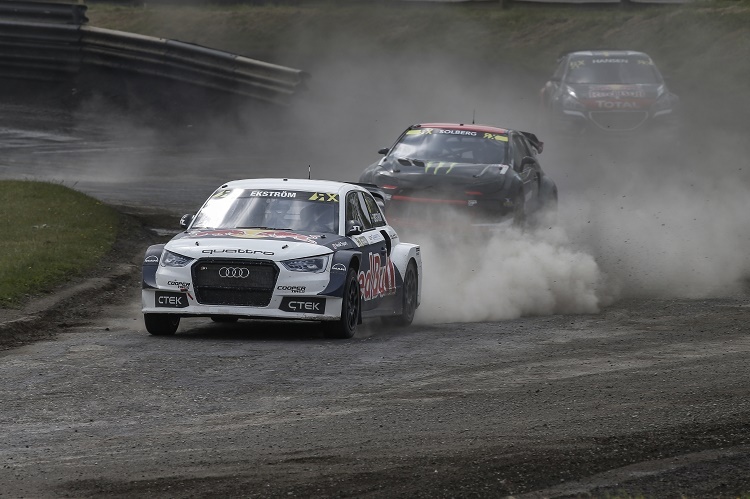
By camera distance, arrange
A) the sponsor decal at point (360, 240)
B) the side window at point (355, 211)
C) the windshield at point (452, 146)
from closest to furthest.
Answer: the sponsor decal at point (360, 240)
the side window at point (355, 211)
the windshield at point (452, 146)

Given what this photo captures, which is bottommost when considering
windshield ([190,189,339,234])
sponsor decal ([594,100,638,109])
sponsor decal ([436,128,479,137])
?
windshield ([190,189,339,234])

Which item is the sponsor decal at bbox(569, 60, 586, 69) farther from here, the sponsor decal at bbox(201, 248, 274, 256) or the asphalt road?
the sponsor decal at bbox(201, 248, 274, 256)

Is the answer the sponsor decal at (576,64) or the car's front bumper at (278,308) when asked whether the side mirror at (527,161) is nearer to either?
the car's front bumper at (278,308)

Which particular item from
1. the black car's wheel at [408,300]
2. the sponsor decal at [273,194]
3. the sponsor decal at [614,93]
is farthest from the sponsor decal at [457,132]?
the sponsor decal at [614,93]

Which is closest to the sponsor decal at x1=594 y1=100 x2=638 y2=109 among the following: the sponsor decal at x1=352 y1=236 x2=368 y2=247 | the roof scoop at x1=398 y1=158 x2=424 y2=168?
the roof scoop at x1=398 y1=158 x2=424 y2=168

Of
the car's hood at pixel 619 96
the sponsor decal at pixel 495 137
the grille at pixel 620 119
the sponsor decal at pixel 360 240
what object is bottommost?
the sponsor decal at pixel 360 240

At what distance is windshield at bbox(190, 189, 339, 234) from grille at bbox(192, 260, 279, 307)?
0.90 meters

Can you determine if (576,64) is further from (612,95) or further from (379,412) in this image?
(379,412)

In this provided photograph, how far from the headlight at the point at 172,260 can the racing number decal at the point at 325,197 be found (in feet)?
5.16

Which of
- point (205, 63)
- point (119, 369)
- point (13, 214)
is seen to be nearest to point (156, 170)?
point (205, 63)

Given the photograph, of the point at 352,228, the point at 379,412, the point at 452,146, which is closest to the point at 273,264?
the point at 352,228

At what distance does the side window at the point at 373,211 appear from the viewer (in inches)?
556

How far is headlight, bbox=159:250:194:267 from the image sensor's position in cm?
1221

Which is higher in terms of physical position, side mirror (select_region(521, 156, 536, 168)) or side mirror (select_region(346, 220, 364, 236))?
side mirror (select_region(521, 156, 536, 168))
